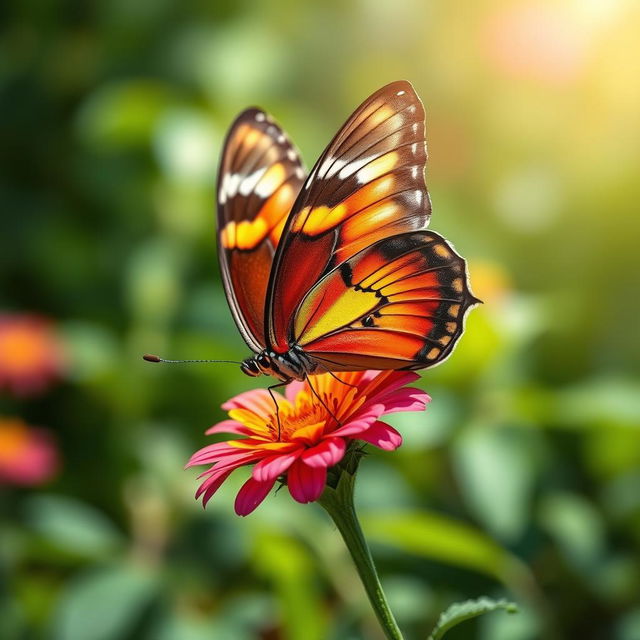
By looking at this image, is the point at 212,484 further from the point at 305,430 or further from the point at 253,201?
the point at 253,201

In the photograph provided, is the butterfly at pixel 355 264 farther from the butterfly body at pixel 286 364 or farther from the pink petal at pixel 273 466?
the pink petal at pixel 273 466

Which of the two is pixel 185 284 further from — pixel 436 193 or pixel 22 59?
pixel 22 59

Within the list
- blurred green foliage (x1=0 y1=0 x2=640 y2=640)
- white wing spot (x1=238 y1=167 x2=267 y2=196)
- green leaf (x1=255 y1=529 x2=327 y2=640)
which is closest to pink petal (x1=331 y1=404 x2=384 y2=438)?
white wing spot (x1=238 y1=167 x2=267 y2=196)

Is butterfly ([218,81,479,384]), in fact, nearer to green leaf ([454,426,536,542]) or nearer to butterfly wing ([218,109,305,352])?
butterfly wing ([218,109,305,352])

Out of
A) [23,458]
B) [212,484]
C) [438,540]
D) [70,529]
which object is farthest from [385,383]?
[23,458]

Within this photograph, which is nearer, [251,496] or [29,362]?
[251,496]

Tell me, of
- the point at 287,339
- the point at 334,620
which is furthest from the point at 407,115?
the point at 334,620
